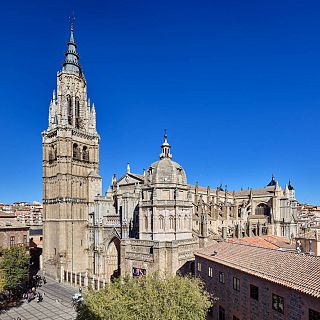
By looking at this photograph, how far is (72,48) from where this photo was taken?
54.2 metres

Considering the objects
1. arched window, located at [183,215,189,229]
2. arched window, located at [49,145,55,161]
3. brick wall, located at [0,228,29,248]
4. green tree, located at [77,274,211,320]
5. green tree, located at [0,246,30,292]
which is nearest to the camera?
green tree, located at [77,274,211,320]

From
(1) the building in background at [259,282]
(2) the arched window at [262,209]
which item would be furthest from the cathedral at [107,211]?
(1) the building in background at [259,282]

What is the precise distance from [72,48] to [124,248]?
3818 centimetres

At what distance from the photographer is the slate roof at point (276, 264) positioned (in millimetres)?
15776

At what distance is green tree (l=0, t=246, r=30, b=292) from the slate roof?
22.9 metres

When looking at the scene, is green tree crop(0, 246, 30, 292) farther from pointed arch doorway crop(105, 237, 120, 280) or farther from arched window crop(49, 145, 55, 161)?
arched window crop(49, 145, 55, 161)

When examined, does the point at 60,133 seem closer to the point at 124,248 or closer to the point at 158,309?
the point at 124,248

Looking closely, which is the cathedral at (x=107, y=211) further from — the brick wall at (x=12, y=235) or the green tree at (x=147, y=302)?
the green tree at (x=147, y=302)

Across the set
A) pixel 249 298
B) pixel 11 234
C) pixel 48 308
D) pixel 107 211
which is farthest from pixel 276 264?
pixel 11 234

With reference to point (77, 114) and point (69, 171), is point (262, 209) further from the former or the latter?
point (77, 114)

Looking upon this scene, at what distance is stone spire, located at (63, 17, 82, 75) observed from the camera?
53312 mm

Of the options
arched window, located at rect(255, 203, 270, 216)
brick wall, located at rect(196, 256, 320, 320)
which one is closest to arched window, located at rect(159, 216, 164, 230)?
brick wall, located at rect(196, 256, 320, 320)

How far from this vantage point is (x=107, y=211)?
4988 centimetres

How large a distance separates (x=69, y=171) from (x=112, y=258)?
16.1m
